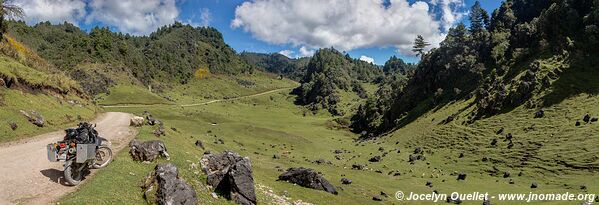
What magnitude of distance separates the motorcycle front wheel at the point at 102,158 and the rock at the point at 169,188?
13.9 feet

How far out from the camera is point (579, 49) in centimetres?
8950

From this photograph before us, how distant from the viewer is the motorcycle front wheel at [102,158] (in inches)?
1030

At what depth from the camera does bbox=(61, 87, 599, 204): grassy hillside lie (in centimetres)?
2845

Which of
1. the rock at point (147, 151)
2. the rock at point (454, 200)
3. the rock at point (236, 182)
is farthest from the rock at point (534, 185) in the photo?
the rock at point (147, 151)

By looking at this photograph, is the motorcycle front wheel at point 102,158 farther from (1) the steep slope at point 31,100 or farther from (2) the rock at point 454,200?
(2) the rock at point 454,200

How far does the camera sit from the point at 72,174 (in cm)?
2269

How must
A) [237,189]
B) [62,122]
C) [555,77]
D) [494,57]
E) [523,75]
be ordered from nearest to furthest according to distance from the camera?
[237,189] < [62,122] < [555,77] < [523,75] < [494,57]

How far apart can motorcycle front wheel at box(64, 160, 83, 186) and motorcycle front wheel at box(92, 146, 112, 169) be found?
2863mm

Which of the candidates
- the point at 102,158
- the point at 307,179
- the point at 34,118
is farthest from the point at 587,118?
the point at 34,118

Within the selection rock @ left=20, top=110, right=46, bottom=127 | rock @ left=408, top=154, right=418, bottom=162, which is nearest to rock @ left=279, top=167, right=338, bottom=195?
rock @ left=20, top=110, right=46, bottom=127

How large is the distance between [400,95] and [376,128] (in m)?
17.9

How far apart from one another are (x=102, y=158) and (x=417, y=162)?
220ft

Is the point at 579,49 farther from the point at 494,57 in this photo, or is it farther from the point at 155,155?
the point at 155,155

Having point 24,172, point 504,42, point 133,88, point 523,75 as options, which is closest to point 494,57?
point 504,42
